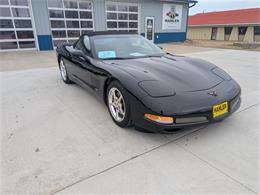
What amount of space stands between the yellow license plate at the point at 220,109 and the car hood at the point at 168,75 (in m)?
0.26

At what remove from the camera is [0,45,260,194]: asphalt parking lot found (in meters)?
1.58

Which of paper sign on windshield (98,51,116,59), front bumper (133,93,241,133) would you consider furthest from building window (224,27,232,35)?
front bumper (133,93,241,133)

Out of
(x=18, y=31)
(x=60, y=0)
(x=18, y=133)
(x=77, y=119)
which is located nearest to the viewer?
(x=18, y=133)

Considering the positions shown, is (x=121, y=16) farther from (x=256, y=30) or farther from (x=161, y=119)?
(x=256, y=30)

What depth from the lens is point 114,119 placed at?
8.34 ft

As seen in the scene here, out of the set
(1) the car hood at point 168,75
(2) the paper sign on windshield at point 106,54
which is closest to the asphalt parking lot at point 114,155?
(1) the car hood at point 168,75

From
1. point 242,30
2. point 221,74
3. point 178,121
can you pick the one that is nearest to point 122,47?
point 221,74

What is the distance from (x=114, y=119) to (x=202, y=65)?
62.6 inches

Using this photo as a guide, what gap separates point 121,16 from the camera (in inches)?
488

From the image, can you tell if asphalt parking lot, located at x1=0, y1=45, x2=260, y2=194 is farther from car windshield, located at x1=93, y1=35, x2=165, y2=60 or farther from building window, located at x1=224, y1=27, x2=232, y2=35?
building window, located at x1=224, y1=27, x2=232, y2=35

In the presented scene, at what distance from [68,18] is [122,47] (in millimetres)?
8940

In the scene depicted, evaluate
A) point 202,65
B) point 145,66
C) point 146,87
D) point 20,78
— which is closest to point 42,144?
point 146,87

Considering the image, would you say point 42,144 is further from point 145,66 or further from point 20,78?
point 20,78

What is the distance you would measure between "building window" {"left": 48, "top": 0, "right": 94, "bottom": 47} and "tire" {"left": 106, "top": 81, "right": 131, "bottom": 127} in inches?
374
